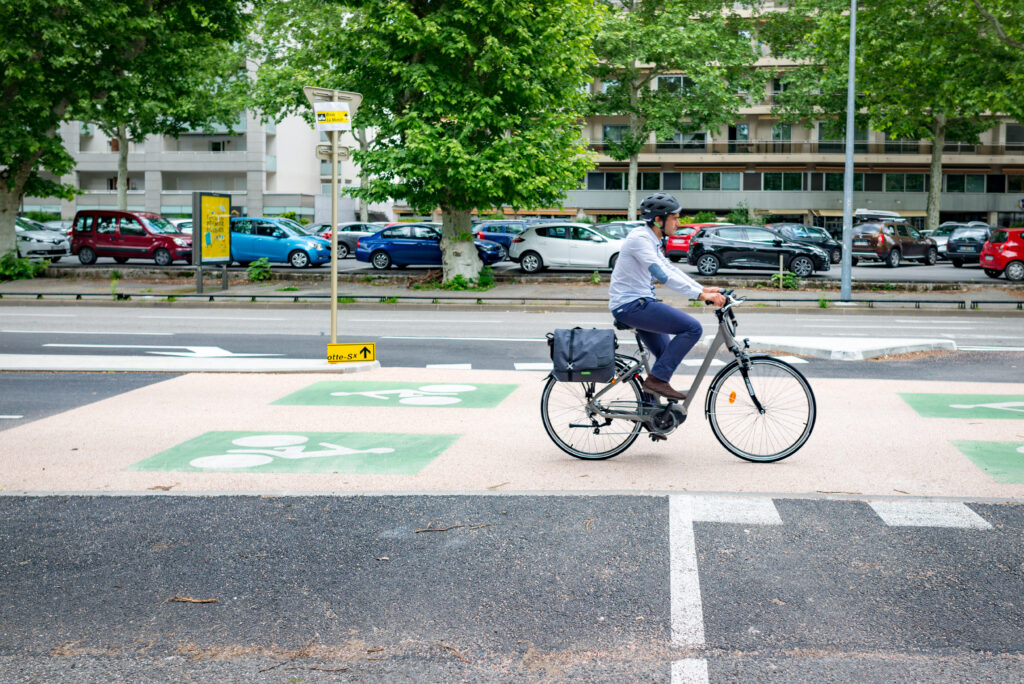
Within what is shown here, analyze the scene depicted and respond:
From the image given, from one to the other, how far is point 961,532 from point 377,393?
6.24 meters

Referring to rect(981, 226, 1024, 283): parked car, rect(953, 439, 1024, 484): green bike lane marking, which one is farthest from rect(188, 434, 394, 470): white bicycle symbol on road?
rect(981, 226, 1024, 283): parked car

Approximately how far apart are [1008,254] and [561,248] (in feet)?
41.1

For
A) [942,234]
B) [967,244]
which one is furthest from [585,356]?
[942,234]

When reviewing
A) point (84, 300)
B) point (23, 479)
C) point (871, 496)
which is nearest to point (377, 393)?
point (23, 479)

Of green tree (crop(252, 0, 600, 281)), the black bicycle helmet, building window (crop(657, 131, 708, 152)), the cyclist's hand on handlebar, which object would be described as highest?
building window (crop(657, 131, 708, 152))

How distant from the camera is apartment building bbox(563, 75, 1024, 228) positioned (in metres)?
67.0

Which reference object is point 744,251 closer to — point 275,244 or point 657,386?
point 275,244

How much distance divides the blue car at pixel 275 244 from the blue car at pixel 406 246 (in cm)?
165

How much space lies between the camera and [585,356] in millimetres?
7020

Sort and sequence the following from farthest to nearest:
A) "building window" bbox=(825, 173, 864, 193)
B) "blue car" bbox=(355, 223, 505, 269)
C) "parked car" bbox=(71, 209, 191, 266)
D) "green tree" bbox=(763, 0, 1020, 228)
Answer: "building window" bbox=(825, 173, 864, 193) → "parked car" bbox=(71, 209, 191, 266) → "blue car" bbox=(355, 223, 505, 269) → "green tree" bbox=(763, 0, 1020, 228)

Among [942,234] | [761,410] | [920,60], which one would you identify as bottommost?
[761,410]

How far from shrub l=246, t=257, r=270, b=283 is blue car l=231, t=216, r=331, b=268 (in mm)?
3762

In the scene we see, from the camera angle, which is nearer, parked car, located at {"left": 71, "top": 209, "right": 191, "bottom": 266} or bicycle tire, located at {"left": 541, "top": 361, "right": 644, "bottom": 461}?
bicycle tire, located at {"left": 541, "top": 361, "right": 644, "bottom": 461}

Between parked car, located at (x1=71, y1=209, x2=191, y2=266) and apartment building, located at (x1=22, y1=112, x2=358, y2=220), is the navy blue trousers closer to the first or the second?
parked car, located at (x1=71, y1=209, x2=191, y2=266)
